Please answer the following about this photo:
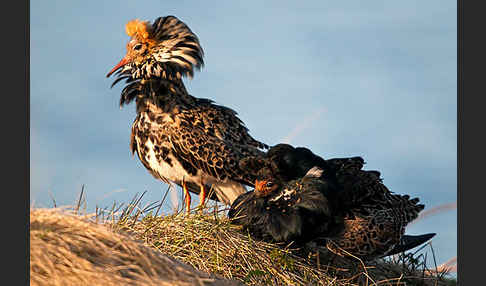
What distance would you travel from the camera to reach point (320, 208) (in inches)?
271

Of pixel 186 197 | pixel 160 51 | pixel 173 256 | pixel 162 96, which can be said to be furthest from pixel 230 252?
pixel 160 51

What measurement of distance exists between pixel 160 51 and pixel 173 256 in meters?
3.79

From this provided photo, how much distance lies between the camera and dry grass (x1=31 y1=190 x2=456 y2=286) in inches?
177

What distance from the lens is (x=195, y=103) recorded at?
869 centimetres

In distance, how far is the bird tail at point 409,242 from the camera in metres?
7.50

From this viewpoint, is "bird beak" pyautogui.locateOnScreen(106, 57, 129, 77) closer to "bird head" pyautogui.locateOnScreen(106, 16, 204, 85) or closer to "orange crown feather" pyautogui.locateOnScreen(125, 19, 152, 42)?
"bird head" pyautogui.locateOnScreen(106, 16, 204, 85)

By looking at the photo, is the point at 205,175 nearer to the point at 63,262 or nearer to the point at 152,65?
the point at 152,65

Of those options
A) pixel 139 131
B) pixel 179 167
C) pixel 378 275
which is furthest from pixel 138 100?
pixel 378 275

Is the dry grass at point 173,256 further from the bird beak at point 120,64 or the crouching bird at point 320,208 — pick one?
the bird beak at point 120,64

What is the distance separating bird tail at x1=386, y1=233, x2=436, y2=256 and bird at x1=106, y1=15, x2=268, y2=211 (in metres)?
2.08

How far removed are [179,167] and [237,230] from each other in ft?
4.71

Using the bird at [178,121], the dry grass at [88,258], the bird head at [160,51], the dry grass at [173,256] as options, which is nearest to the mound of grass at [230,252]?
the dry grass at [173,256]

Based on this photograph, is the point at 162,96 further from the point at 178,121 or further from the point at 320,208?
the point at 320,208

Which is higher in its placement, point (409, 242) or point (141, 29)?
point (141, 29)
